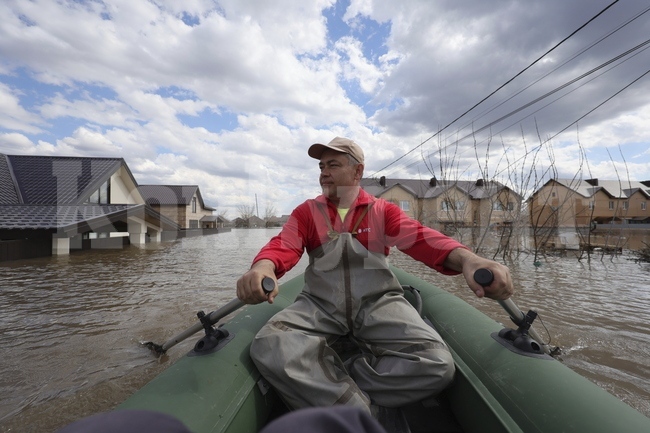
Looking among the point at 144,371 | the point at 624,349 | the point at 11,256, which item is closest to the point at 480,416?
the point at 144,371

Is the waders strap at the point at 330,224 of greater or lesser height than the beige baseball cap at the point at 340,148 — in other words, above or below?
below

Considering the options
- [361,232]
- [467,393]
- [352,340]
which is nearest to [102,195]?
[361,232]

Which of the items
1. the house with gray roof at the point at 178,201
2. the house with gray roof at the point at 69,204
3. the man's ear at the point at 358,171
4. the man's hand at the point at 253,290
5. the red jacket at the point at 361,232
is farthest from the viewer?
the house with gray roof at the point at 178,201

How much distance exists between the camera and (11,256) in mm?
9359

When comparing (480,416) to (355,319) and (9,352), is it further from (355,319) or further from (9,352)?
(9,352)

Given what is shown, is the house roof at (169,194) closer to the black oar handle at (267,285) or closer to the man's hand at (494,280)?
the black oar handle at (267,285)

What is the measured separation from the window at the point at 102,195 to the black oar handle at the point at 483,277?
1674cm

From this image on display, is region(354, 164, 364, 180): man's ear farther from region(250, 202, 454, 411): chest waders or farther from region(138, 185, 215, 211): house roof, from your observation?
region(138, 185, 215, 211): house roof

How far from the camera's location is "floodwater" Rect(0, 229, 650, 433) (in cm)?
236

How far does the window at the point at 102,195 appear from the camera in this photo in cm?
1447

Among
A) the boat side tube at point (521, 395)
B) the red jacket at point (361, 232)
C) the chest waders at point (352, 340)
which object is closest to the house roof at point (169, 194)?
the red jacket at point (361, 232)

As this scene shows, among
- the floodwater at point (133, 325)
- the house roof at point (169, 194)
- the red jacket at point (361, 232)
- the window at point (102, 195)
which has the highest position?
the house roof at point (169, 194)

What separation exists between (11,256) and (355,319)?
12.1 meters

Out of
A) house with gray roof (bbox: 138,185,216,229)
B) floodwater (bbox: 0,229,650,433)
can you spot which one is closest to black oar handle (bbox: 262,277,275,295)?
floodwater (bbox: 0,229,650,433)
